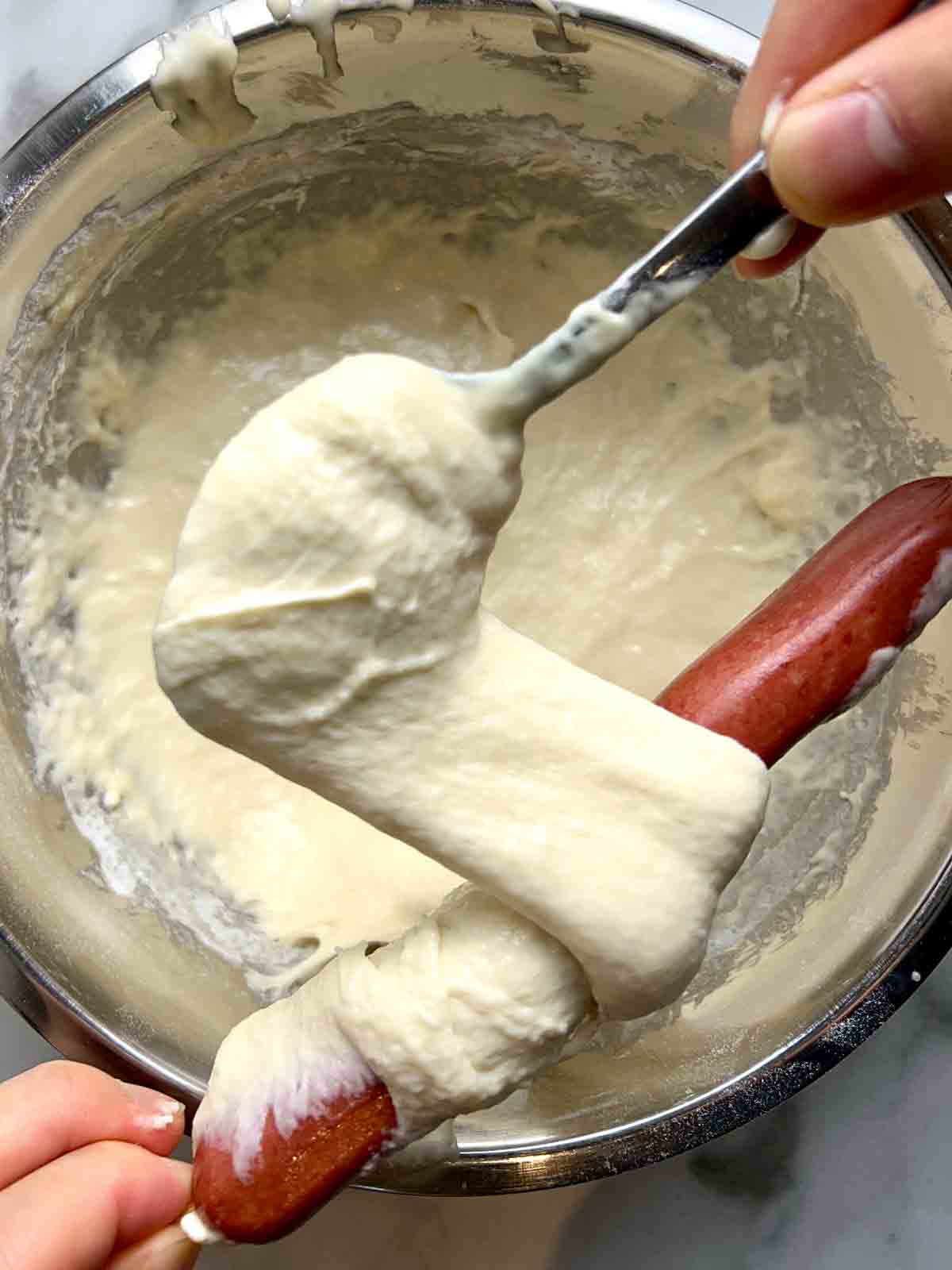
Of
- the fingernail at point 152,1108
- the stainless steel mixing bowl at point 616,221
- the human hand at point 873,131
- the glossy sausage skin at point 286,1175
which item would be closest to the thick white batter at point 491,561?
the stainless steel mixing bowl at point 616,221

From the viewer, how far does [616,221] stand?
964 millimetres

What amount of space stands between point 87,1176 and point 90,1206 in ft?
0.07

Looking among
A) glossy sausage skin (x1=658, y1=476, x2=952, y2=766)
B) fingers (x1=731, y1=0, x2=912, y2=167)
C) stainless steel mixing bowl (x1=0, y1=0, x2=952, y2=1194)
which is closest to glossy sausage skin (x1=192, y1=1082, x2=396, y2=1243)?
stainless steel mixing bowl (x1=0, y1=0, x2=952, y2=1194)

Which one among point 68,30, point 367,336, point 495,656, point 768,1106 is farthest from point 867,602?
point 68,30

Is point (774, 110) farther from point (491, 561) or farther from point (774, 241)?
point (491, 561)

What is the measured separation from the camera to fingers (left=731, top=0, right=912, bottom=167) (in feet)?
2.12

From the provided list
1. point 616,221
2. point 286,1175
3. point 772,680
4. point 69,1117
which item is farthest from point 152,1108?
point 616,221

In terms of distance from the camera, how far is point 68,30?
39.6 inches

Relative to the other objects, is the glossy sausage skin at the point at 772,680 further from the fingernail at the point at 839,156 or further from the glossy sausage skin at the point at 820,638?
the fingernail at the point at 839,156

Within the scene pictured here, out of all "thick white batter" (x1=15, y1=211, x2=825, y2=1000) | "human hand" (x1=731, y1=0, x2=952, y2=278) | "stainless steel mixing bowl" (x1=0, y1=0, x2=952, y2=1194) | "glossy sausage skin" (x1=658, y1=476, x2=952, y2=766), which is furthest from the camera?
"thick white batter" (x1=15, y1=211, x2=825, y2=1000)

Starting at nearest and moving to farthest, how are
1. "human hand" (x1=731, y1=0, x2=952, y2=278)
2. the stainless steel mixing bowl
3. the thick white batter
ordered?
"human hand" (x1=731, y1=0, x2=952, y2=278)
the stainless steel mixing bowl
the thick white batter

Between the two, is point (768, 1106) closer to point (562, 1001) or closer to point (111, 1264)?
point (562, 1001)

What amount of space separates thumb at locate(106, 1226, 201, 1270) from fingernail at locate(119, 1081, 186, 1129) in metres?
0.06

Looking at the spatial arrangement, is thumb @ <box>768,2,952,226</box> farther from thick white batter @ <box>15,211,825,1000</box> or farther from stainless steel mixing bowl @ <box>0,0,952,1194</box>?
thick white batter @ <box>15,211,825,1000</box>
